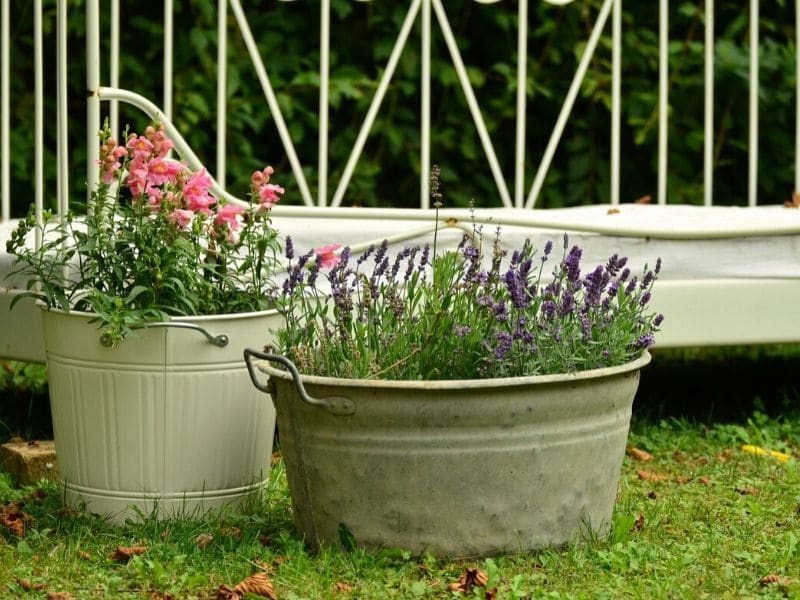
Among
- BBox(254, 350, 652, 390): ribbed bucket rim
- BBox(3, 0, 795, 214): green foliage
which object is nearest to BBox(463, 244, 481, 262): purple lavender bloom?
BBox(254, 350, 652, 390): ribbed bucket rim

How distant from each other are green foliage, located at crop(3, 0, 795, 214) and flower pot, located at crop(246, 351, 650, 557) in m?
2.48

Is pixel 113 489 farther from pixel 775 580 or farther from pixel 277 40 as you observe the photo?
pixel 277 40

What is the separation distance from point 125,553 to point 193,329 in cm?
39

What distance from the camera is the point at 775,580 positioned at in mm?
2070

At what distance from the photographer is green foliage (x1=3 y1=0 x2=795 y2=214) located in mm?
4512

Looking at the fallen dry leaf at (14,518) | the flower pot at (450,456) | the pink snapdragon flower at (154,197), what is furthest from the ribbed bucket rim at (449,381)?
the fallen dry leaf at (14,518)

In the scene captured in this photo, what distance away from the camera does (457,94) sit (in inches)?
188

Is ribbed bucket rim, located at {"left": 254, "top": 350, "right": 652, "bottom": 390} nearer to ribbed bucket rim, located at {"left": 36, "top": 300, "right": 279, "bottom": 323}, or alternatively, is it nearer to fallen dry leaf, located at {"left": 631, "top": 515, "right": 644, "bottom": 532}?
ribbed bucket rim, located at {"left": 36, "top": 300, "right": 279, "bottom": 323}

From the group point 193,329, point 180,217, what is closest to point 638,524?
point 193,329

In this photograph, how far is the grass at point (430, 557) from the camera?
204cm

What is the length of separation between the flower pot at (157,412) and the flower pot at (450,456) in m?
0.18

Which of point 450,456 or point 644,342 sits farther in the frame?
point 644,342

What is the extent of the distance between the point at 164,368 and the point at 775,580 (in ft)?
3.44

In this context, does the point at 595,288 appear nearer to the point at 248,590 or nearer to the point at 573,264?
the point at 573,264
